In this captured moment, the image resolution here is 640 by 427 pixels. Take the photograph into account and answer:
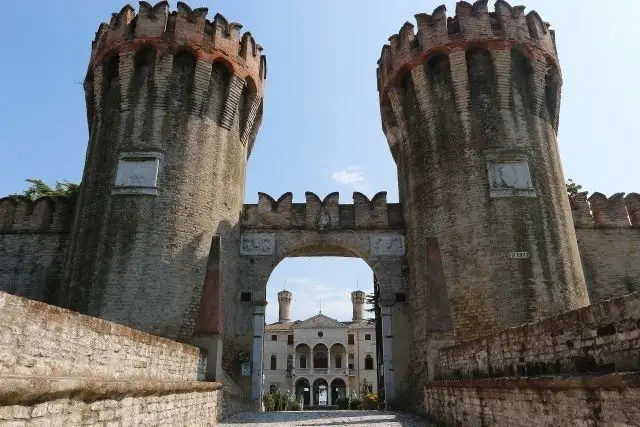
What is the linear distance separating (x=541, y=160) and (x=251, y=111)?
334 inches

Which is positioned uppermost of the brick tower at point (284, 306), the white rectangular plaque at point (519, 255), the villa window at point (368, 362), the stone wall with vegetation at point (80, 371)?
the brick tower at point (284, 306)

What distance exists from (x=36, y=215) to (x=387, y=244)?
10.3m

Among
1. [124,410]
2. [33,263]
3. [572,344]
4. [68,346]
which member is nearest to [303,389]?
[33,263]

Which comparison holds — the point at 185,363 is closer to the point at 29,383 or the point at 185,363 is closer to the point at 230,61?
the point at 29,383

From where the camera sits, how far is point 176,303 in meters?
11.6

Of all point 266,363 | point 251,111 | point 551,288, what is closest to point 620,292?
point 551,288

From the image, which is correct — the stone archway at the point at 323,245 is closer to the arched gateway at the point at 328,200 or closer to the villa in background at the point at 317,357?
the arched gateway at the point at 328,200

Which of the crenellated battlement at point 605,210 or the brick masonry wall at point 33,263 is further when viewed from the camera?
the crenellated battlement at point 605,210

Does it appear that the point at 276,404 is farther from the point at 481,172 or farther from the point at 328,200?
the point at 481,172

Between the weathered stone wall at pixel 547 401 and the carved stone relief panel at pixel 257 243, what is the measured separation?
6.78 metres

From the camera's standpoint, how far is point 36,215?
1426 cm

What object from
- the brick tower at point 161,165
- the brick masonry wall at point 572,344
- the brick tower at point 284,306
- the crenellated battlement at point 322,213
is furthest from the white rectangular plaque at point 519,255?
the brick tower at point 284,306

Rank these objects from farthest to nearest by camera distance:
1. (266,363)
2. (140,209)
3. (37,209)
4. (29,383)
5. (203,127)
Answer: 1. (266,363)
2. (37,209)
3. (203,127)
4. (140,209)
5. (29,383)

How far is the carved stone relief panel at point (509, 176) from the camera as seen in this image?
484 inches
